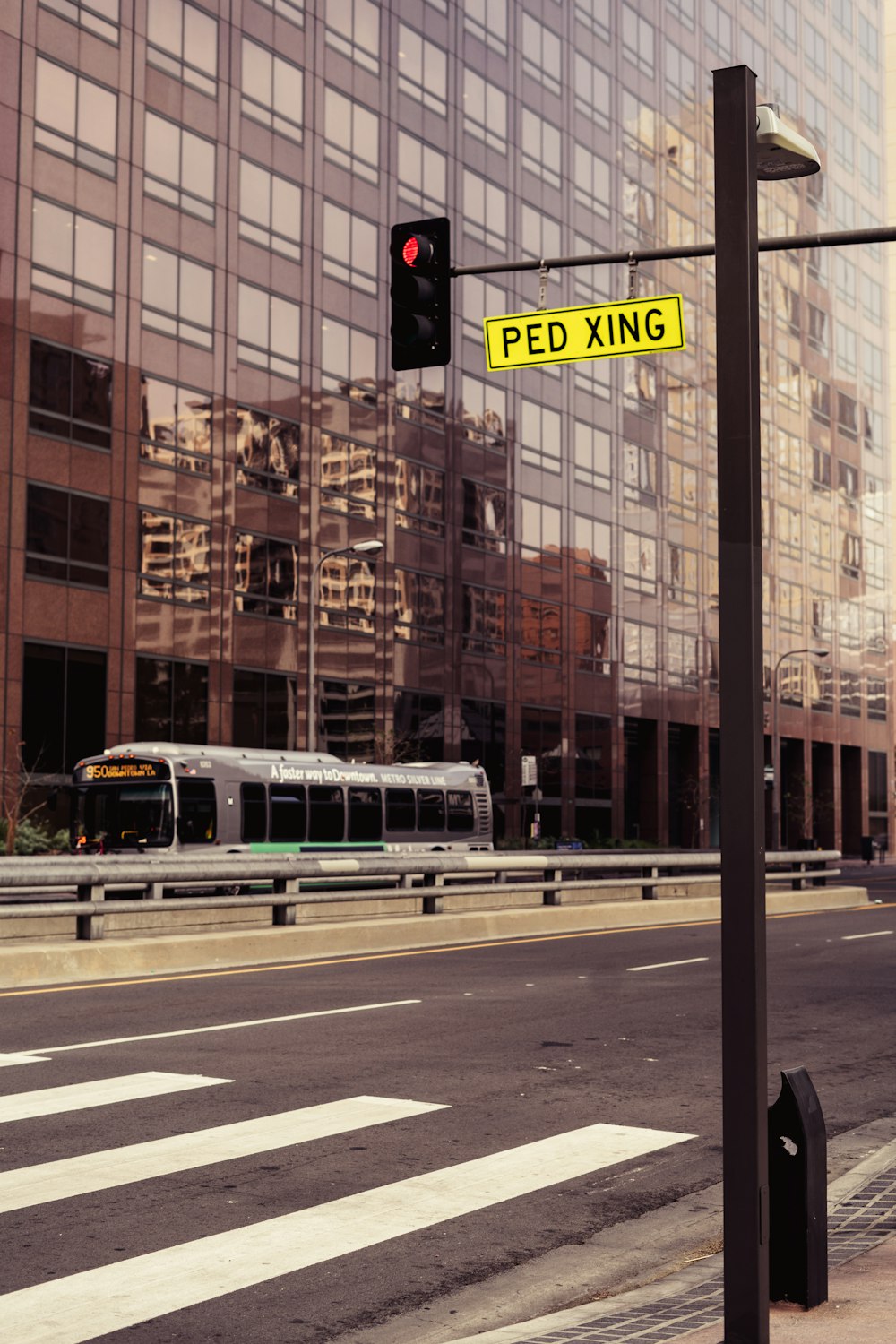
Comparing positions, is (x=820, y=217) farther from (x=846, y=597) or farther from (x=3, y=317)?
(x=3, y=317)

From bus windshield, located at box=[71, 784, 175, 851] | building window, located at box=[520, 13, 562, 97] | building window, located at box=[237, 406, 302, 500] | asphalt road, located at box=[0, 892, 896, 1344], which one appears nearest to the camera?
asphalt road, located at box=[0, 892, 896, 1344]

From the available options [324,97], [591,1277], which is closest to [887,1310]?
[591,1277]

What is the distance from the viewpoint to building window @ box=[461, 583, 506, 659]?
5928 centimetres

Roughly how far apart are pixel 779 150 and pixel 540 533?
5687cm

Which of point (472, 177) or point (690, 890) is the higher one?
point (472, 177)

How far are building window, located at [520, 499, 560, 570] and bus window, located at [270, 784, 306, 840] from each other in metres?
28.9

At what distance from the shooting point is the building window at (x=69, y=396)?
42062mm

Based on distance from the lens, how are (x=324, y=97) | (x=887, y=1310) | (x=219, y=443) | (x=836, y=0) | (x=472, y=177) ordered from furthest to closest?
(x=836, y=0) → (x=472, y=177) → (x=324, y=97) → (x=219, y=443) → (x=887, y=1310)

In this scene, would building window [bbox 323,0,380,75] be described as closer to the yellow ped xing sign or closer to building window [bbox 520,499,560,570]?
building window [bbox 520,499,560,570]

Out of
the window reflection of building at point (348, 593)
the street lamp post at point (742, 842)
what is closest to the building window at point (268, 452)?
the window reflection of building at point (348, 593)

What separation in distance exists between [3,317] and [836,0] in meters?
73.2

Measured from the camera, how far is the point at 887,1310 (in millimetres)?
5402

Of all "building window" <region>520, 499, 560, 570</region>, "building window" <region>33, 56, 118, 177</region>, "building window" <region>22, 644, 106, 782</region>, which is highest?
"building window" <region>33, 56, 118, 177</region>

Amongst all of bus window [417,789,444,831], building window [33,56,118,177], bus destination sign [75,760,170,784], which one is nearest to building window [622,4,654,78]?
building window [33,56,118,177]
